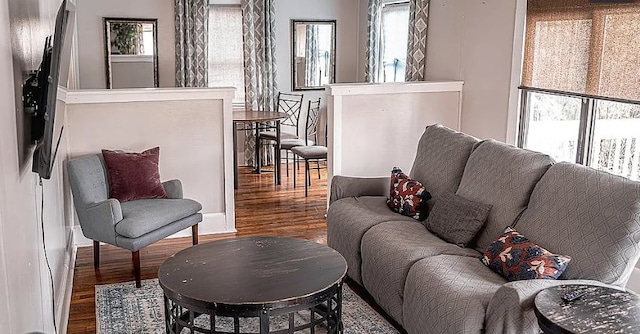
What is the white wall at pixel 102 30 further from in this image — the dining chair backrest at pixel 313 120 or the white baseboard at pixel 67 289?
the white baseboard at pixel 67 289

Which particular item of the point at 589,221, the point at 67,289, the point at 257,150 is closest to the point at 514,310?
the point at 589,221

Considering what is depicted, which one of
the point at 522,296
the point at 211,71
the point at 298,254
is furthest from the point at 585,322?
the point at 211,71

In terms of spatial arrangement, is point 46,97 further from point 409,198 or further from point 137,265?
point 409,198

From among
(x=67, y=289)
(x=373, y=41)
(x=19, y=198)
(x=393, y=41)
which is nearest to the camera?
(x=19, y=198)

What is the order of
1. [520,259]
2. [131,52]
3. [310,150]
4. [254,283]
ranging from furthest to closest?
[131,52] < [310,150] < [520,259] < [254,283]

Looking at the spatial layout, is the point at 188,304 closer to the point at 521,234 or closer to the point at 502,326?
the point at 502,326

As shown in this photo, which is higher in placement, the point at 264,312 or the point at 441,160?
the point at 441,160

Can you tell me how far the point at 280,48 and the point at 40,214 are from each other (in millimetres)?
5657

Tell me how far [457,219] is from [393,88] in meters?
2.29

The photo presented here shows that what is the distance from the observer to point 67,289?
3918 mm

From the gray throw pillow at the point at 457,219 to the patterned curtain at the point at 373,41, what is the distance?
171 inches

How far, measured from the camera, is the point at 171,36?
7.58 metres

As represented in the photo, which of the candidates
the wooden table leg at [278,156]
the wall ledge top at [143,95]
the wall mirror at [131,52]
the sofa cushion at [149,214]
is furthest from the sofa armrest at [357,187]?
the wall mirror at [131,52]

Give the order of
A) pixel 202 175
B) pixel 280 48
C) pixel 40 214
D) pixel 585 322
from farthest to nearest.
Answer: pixel 280 48 < pixel 202 175 < pixel 40 214 < pixel 585 322
